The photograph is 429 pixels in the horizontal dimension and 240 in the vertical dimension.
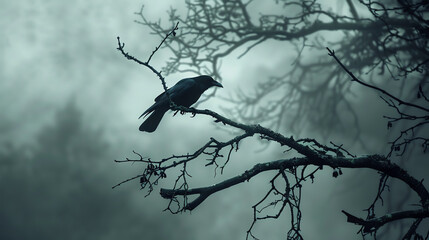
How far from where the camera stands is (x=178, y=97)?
4.91 meters

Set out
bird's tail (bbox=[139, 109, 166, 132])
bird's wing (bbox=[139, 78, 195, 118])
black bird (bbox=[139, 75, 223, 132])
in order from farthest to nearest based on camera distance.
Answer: bird's wing (bbox=[139, 78, 195, 118]) → bird's tail (bbox=[139, 109, 166, 132]) → black bird (bbox=[139, 75, 223, 132])

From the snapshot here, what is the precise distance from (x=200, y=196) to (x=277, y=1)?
715 cm

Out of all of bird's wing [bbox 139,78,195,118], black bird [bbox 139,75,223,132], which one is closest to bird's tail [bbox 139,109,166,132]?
black bird [bbox 139,75,223,132]

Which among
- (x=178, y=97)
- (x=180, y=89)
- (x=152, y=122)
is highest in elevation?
(x=180, y=89)

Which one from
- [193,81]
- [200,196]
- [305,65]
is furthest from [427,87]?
[200,196]

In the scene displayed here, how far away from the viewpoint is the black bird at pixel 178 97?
4133 millimetres

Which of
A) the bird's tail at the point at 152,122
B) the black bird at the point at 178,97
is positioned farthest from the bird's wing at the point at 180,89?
the bird's tail at the point at 152,122

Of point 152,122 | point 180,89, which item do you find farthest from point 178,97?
point 152,122

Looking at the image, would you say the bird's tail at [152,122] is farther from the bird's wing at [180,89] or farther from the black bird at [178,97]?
the bird's wing at [180,89]

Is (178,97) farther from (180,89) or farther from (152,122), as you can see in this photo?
(152,122)

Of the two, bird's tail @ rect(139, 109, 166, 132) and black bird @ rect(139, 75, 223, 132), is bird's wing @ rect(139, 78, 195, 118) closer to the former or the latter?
black bird @ rect(139, 75, 223, 132)

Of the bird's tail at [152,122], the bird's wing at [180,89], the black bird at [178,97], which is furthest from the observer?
the bird's wing at [180,89]

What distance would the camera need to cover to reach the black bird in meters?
4.13

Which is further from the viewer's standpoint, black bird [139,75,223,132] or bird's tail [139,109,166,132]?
bird's tail [139,109,166,132]
